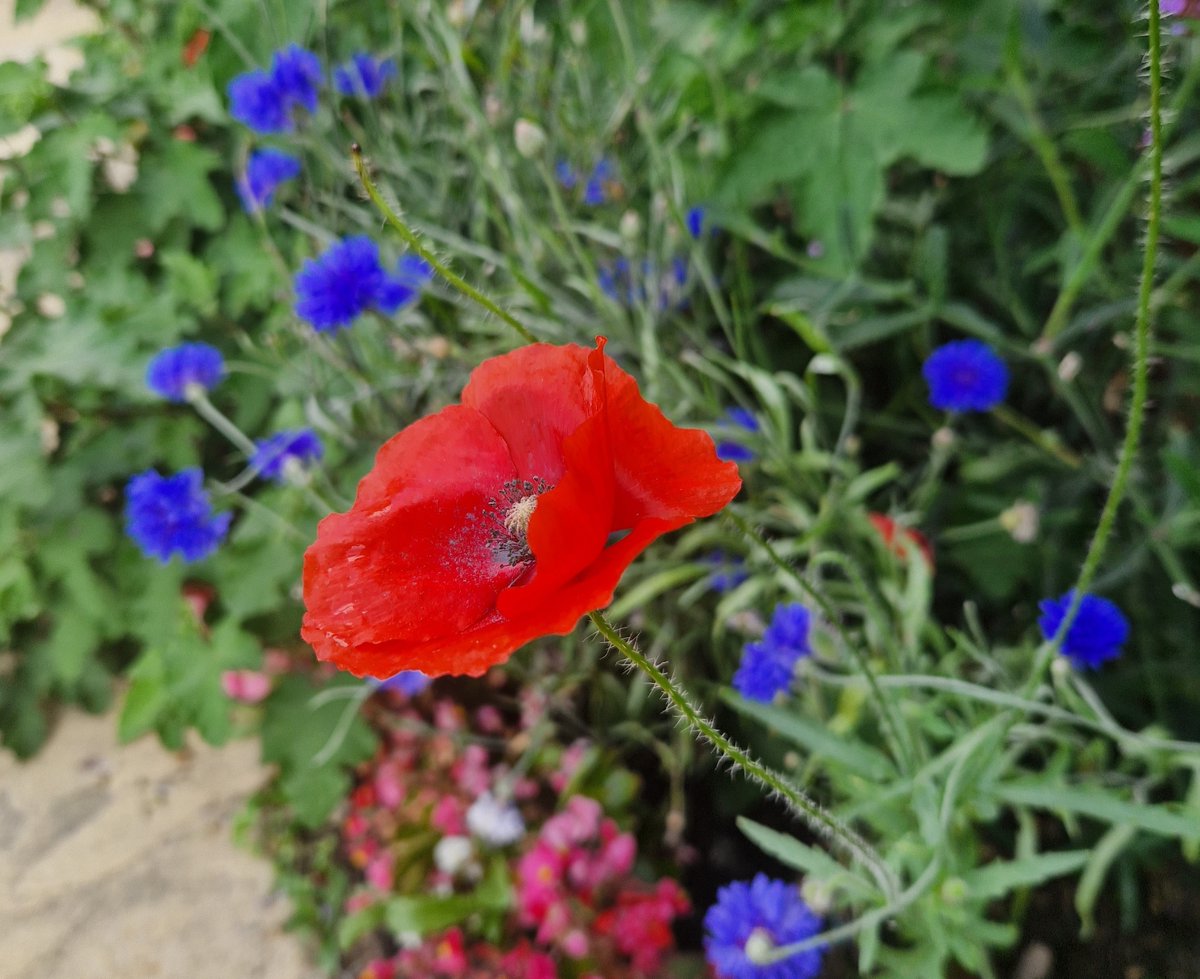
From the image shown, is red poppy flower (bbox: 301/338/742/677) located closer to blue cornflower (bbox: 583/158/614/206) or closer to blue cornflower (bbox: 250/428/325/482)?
blue cornflower (bbox: 250/428/325/482)

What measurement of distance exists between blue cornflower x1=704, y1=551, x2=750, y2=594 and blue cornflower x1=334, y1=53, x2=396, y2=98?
2.38 feet

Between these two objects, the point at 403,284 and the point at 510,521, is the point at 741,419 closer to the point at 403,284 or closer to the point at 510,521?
the point at 403,284

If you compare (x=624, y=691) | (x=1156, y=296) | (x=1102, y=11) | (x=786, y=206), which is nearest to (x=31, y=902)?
(x=624, y=691)

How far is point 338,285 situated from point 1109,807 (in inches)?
30.1

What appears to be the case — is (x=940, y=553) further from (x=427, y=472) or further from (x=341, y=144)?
(x=341, y=144)

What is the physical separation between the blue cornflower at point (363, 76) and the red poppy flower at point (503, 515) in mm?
792

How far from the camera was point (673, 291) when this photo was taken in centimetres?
108

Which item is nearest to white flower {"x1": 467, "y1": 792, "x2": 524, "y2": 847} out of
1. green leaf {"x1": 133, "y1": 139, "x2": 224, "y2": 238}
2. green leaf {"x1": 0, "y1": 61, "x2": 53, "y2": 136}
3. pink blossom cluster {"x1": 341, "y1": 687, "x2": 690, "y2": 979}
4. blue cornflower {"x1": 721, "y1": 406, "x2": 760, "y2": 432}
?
pink blossom cluster {"x1": 341, "y1": 687, "x2": 690, "y2": 979}

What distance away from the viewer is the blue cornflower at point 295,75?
97cm

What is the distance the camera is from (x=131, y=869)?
4.41 ft

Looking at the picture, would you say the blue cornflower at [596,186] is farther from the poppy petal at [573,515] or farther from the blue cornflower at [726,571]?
the poppy petal at [573,515]

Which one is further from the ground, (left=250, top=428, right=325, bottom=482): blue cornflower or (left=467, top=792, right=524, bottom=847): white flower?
(left=250, top=428, right=325, bottom=482): blue cornflower

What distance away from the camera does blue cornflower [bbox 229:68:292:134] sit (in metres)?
0.97

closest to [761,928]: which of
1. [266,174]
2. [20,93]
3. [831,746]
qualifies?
[831,746]
